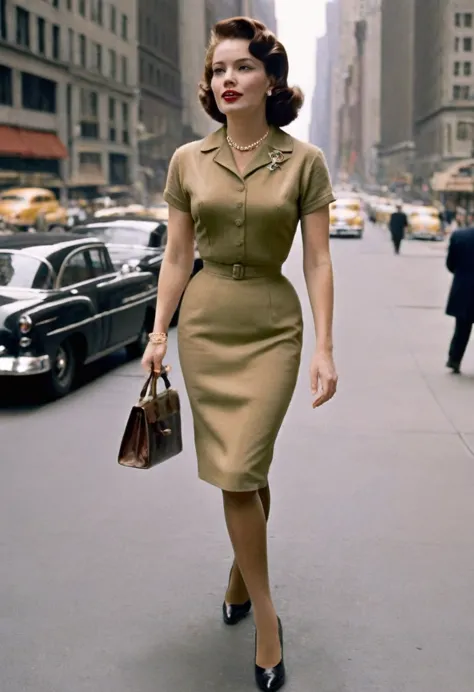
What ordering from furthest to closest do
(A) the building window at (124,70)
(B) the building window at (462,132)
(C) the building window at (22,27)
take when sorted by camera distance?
1. (B) the building window at (462,132)
2. (A) the building window at (124,70)
3. (C) the building window at (22,27)

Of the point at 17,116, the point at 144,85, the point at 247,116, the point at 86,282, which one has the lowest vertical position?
the point at 86,282

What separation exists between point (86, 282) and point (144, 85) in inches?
3422

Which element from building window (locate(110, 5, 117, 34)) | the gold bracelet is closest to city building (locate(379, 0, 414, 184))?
building window (locate(110, 5, 117, 34))

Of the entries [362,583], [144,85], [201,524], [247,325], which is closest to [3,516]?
[201,524]

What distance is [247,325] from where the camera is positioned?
3.65 meters

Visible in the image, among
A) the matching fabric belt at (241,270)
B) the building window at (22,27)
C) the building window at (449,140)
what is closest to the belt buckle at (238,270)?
the matching fabric belt at (241,270)

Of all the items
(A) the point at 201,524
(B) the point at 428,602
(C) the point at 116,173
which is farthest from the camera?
(C) the point at 116,173

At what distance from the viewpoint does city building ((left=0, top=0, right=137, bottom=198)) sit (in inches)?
2136

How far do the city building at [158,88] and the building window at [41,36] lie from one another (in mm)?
24423

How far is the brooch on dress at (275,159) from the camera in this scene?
3609 mm

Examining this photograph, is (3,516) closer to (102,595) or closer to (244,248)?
(102,595)

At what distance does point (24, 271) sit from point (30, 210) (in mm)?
30513

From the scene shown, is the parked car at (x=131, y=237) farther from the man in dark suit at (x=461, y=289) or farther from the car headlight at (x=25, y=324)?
the car headlight at (x=25, y=324)

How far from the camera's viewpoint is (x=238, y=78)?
3.61 m
